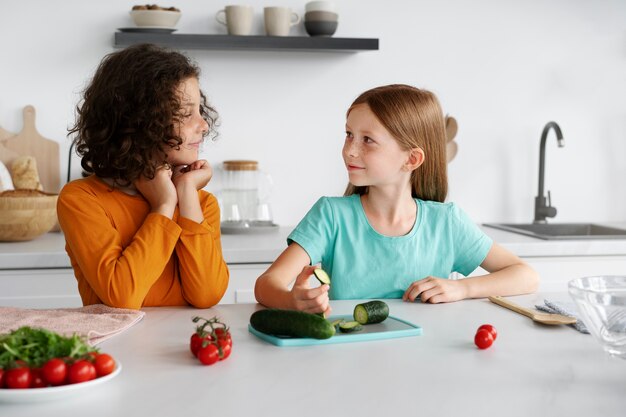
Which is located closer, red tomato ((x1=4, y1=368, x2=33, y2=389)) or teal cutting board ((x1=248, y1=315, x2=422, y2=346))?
red tomato ((x1=4, y1=368, x2=33, y2=389))

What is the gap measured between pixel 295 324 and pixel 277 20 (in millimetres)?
2101

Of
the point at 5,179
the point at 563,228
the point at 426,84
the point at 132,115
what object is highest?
the point at 426,84

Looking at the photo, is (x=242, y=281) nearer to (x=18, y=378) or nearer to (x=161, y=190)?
(x=161, y=190)

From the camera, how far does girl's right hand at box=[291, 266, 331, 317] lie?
1.51m

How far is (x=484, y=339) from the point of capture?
1.38m

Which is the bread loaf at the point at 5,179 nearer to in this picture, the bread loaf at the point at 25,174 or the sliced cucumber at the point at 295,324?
the bread loaf at the point at 25,174

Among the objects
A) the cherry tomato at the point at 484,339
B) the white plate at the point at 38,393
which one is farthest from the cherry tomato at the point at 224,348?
the cherry tomato at the point at 484,339

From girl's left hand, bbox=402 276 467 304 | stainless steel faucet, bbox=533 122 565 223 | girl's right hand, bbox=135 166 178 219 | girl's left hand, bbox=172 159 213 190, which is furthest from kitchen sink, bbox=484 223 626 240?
girl's right hand, bbox=135 166 178 219

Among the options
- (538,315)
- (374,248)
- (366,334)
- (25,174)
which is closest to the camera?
(366,334)

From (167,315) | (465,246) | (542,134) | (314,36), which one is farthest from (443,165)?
(542,134)

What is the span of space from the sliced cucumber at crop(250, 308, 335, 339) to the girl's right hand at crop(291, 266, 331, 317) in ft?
0.28

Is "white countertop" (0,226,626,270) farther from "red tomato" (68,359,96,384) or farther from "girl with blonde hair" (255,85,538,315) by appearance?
"red tomato" (68,359,96,384)

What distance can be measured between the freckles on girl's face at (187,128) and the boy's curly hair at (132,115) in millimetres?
14

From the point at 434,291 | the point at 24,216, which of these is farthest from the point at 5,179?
the point at 434,291
